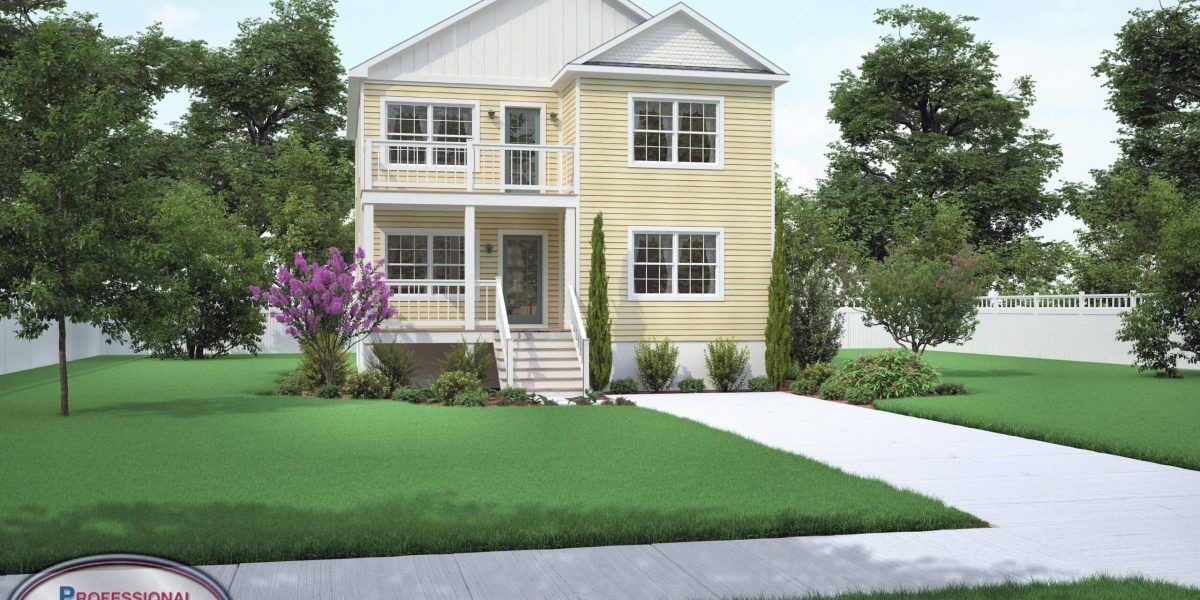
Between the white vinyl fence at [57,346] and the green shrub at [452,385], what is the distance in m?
11.4

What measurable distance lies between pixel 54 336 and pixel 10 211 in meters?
15.7

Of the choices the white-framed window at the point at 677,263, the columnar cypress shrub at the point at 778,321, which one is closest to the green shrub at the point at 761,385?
the columnar cypress shrub at the point at 778,321

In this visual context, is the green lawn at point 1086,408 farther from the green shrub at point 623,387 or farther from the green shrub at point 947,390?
the green shrub at point 623,387

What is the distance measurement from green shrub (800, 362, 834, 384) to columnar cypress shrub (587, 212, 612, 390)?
12.7 ft

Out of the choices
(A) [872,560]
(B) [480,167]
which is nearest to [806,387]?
(B) [480,167]

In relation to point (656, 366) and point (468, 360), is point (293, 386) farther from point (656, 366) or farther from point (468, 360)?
point (656, 366)

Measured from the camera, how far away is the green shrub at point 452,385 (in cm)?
1750

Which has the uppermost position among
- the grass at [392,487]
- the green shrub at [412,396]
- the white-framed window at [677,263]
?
the white-framed window at [677,263]

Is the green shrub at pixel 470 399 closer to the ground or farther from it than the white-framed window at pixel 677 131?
closer to the ground

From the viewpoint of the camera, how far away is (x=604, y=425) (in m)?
14.0

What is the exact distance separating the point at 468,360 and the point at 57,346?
16028mm

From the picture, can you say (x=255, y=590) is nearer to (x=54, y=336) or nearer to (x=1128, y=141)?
(x=54, y=336)

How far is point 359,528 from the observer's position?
7.16 m

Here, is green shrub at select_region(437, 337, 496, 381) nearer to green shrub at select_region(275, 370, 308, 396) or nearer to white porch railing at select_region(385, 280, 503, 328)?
white porch railing at select_region(385, 280, 503, 328)
